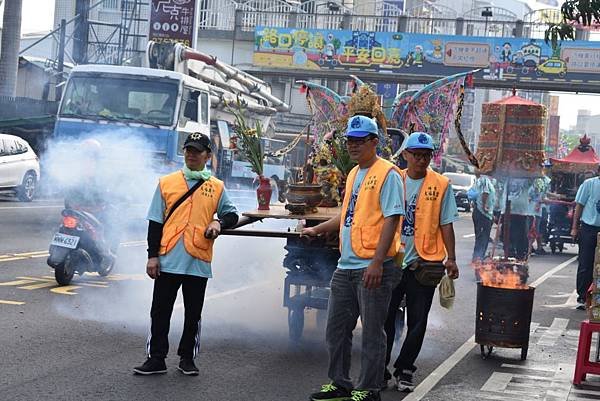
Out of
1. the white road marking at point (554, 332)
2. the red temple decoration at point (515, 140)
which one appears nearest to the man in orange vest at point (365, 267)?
the white road marking at point (554, 332)

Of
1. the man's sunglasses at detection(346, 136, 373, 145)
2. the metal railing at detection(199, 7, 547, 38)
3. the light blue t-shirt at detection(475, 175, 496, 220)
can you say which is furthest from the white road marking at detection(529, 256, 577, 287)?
the metal railing at detection(199, 7, 547, 38)

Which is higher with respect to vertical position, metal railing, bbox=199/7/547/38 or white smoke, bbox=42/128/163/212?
metal railing, bbox=199/7/547/38

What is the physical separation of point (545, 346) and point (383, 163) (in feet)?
13.8

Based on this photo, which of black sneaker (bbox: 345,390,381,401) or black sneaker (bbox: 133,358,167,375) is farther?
black sneaker (bbox: 133,358,167,375)

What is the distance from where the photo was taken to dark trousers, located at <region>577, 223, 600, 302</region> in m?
12.9

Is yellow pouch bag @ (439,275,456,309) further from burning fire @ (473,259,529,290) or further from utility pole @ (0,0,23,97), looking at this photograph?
utility pole @ (0,0,23,97)

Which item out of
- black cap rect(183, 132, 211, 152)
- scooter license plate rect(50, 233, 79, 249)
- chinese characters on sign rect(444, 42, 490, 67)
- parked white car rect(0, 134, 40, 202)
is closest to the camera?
black cap rect(183, 132, 211, 152)

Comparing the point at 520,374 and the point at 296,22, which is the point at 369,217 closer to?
the point at 520,374

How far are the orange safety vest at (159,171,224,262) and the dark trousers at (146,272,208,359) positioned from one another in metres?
0.21

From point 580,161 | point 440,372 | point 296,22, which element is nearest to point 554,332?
point 440,372

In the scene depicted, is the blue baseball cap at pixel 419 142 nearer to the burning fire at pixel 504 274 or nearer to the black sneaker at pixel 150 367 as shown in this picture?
the burning fire at pixel 504 274

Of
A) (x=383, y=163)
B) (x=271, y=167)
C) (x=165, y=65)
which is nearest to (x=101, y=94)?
(x=165, y=65)

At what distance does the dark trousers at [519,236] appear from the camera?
19281 millimetres

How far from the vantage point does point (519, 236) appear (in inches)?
771
